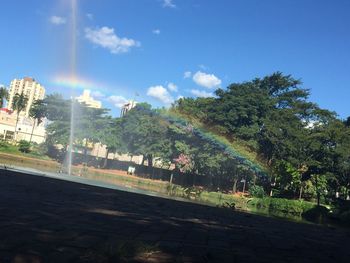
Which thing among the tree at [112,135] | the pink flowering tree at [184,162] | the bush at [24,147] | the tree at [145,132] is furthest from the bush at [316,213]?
the bush at [24,147]

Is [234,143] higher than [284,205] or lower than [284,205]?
higher

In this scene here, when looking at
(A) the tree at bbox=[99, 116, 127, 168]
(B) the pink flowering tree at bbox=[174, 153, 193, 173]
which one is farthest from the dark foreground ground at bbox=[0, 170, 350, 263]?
(A) the tree at bbox=[99, 116, 127, 168]

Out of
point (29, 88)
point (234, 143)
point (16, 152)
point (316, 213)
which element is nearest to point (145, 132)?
point (234, 143)

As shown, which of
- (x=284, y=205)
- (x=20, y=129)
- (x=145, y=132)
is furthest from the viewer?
(x=20, y=129)

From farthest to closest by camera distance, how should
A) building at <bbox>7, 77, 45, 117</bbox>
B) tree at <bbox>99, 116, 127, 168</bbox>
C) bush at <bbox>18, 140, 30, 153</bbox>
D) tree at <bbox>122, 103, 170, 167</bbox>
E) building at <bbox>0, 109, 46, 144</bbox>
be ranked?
building at <bbox>7, 77, 45, 117</bbox> → building at <bbox>0, 109, 46, 144</bbox> → tree at <bbox>99, 116, 127, 168</bbox> → bush at <bbox>18, 140, 30, 153</bbox> → tree at <bbox>122, 103, 170, 167</bbox>

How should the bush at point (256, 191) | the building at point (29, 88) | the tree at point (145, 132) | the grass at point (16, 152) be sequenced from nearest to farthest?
the bush at point (256, 191), the tree at point (145, 132), the grass at point (16, 152), the building at point (29, 88)

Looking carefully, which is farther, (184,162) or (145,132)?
(145,132)

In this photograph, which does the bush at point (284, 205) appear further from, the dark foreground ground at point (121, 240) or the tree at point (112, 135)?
the dark foreground ground at point (121, 240)

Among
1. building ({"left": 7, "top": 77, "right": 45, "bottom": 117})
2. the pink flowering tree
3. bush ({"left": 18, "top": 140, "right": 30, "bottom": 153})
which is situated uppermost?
building ({"left": 7, "top": 77, "right": 45, "bottom": 117})

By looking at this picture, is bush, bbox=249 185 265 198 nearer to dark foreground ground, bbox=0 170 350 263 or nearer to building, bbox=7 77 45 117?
dark foreground ground, bbox=0 170 350 263

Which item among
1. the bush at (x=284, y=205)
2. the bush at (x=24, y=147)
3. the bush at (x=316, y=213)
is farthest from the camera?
the bush at (x=24, y=147)

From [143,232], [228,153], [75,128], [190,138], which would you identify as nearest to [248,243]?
[143,232]

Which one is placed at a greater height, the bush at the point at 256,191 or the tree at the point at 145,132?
the tree at the point at 145,132

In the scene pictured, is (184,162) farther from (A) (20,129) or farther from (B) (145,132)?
(A) (20,129)
